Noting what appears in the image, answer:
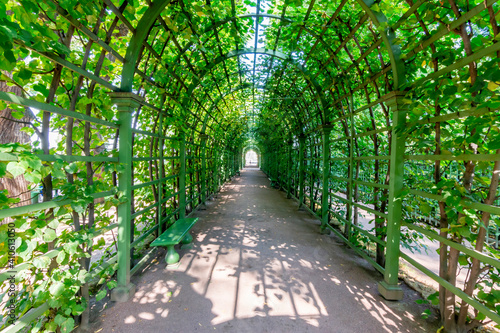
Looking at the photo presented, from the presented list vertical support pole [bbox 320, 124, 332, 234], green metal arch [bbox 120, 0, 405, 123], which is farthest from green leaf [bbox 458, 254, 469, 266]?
vertical support pole [bbox 320, 124, 332, 234]

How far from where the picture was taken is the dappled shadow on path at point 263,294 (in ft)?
6.66

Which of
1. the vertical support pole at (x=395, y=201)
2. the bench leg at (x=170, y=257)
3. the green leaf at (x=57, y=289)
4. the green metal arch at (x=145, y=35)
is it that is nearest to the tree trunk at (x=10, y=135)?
the green metal arch at (x=145, y=35)

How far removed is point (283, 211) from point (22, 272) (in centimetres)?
575

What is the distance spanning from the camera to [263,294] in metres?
2.47

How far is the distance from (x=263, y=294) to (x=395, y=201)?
184cm

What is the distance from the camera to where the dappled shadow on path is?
6.66ft

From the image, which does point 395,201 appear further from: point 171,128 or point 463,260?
point 171,128

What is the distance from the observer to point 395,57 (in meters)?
2.28

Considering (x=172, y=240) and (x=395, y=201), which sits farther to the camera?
(x=172, y=240)

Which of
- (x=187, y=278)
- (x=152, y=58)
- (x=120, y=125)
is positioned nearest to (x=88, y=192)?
(x=120, y=125)

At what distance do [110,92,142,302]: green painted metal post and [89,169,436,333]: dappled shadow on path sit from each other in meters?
0.16

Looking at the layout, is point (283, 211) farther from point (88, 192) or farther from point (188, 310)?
point (88, 192)

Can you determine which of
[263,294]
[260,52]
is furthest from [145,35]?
[263,294]

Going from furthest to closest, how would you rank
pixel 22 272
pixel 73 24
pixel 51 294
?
pixel 73 24, pixel 51 294, pixel 22 272
